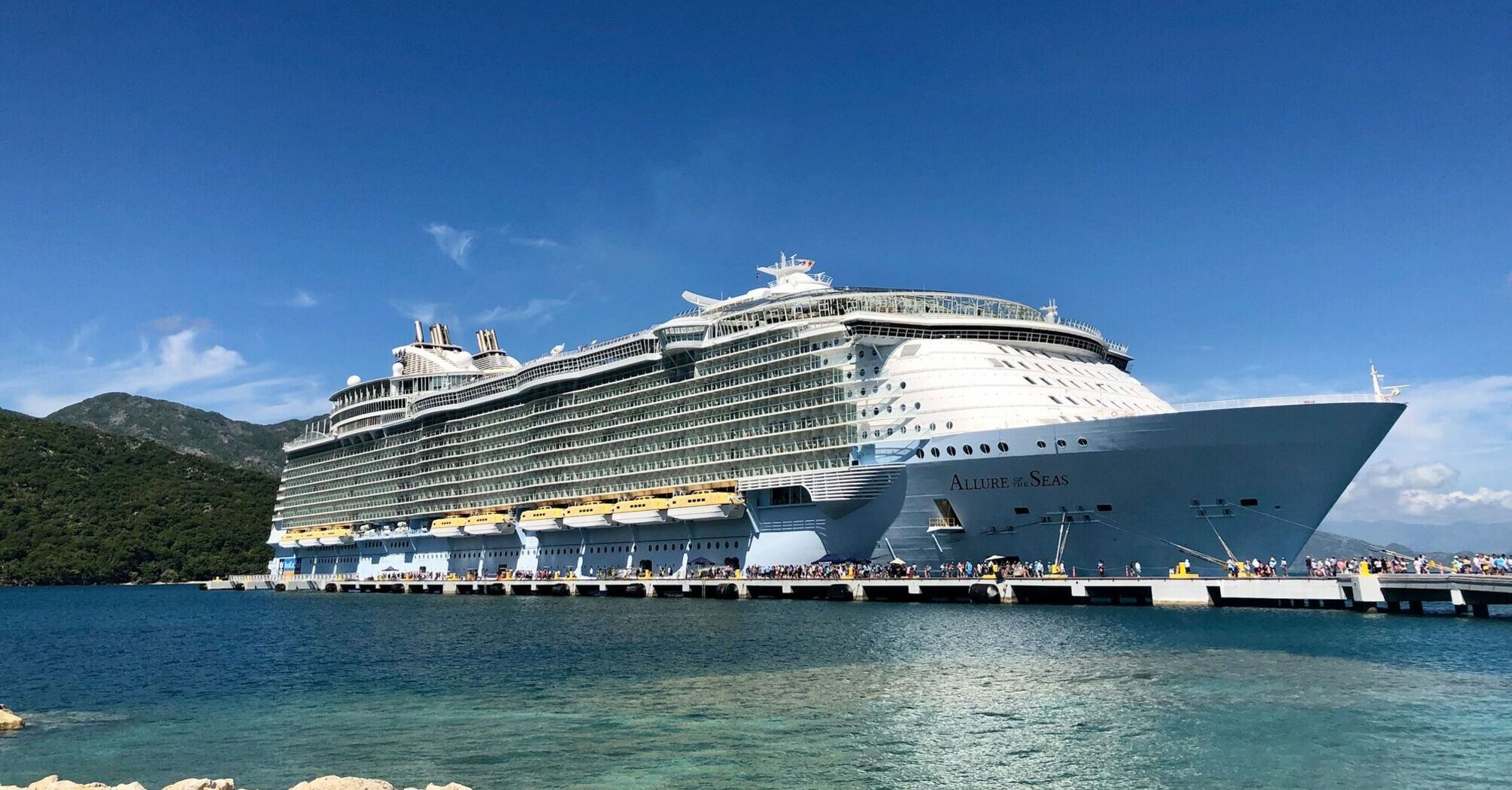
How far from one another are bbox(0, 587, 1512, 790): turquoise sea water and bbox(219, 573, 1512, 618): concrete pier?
131cm

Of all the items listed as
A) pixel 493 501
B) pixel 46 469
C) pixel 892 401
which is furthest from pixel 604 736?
pixel 46 469

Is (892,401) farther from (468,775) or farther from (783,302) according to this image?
(468,775)

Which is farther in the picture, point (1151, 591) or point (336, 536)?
point (336, 536)

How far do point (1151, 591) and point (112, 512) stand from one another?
15333 cm

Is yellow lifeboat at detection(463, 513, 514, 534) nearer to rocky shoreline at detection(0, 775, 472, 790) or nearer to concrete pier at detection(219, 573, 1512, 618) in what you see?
concrete pier at detection(219, 573, 1512, 618)

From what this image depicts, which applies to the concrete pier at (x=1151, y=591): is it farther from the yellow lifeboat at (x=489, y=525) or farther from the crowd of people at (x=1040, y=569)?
the yellow lifeboat at (x=489, y=525)

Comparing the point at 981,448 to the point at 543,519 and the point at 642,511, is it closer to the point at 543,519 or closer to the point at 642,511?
the point at 642,511

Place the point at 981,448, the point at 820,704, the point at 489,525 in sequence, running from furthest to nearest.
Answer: the point at 489,525, the point at 981,448, the point at 820,704

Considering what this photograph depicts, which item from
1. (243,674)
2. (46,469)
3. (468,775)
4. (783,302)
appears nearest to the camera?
(468,775)

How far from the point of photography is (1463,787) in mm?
16188

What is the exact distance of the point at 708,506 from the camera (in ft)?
201

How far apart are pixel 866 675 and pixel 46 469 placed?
16981 cm

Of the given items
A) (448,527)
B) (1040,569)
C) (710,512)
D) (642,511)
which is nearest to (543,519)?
(642,511)

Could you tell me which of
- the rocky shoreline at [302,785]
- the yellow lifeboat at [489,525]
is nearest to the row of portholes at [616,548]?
the yellow lifeboat at [489,525]
